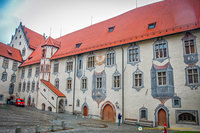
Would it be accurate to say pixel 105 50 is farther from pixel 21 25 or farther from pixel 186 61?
pixel 21 25

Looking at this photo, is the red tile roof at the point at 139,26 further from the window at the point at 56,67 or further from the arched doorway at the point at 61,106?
the arched doorway at the point at 61,106

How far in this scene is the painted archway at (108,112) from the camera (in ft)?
68.0

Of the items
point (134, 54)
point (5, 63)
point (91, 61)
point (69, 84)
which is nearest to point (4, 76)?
point (5, 63)

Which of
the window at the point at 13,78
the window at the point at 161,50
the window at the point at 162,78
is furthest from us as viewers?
the window at the point at 13,78

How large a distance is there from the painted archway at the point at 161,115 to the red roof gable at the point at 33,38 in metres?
33.0

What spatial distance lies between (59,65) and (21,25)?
21.3 metres

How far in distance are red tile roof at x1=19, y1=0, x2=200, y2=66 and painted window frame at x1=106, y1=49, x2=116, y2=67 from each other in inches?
37.3

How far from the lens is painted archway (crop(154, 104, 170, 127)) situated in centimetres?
1691

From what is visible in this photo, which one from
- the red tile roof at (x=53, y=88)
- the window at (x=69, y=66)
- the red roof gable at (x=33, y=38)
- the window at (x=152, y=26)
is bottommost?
the red tile roof at (x=53, y=88)

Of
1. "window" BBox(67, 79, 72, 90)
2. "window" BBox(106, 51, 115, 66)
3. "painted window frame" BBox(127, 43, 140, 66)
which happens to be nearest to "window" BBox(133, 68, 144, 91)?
"painted window frame" BBox(127, 43, 140, 66)

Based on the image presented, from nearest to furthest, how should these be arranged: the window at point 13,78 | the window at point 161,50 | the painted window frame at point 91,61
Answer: the window at point 161,50 < the painted window frame at point 91,61 < the window at point 13,78

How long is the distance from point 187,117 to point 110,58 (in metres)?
11.2

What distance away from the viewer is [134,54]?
67.4ft

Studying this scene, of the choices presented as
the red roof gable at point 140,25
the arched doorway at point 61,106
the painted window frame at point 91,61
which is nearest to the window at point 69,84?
the arched doorway at point 61,106
